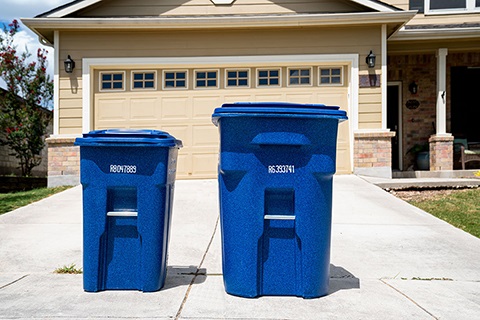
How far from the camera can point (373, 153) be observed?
10250mm

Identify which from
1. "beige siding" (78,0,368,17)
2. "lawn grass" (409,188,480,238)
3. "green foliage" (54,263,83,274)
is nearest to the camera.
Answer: "green foliage" (54,263,83,274)

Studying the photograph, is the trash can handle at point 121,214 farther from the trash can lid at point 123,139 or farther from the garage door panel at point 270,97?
the garage door panel at point 270,97

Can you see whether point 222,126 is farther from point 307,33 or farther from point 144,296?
point 307,33

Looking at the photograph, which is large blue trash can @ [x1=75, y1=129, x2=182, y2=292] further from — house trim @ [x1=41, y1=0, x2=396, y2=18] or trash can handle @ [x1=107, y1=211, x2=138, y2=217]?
house trim @ [x1=41, y1=0, x2=396, y2=18]

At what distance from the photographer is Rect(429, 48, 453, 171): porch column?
11.3 metres

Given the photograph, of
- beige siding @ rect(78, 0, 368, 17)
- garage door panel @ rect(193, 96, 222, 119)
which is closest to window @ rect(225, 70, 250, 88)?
garage door panel @ rect(193, 96, 222, 119)

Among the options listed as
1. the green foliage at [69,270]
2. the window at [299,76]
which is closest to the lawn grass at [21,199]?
the green foliage at [69,270]

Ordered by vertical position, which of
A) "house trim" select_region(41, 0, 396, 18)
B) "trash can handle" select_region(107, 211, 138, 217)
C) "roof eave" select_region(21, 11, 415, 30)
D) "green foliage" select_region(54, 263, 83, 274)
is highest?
"house trim" select_region(41, 0, 396, 18)

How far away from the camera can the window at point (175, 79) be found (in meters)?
10.6

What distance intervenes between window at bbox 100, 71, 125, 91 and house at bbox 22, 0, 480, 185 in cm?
2

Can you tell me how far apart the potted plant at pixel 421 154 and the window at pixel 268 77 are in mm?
4476

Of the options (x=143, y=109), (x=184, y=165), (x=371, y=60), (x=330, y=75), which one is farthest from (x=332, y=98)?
(x=143, y=109)

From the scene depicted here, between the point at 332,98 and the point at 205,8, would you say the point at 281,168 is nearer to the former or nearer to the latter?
Result: the point at 332,98

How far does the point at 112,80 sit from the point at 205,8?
8.85ft
